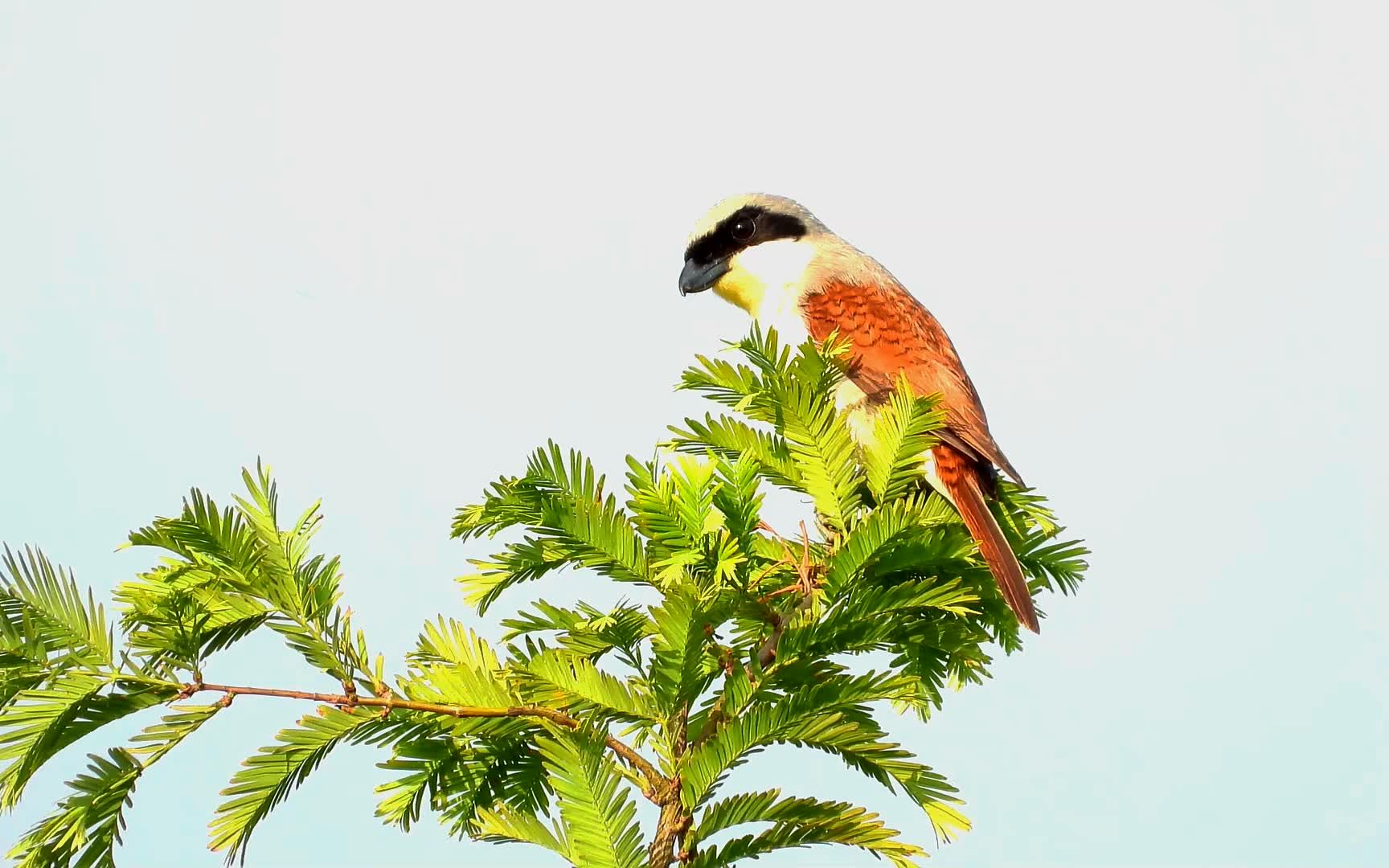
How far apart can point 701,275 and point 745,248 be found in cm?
25

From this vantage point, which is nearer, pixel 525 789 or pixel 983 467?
pixel 525 789

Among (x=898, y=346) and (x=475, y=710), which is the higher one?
(x=898, y=346)

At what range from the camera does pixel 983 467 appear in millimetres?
3982

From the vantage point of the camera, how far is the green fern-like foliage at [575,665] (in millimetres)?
1870

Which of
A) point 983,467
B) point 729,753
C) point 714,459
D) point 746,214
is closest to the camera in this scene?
point 729,753

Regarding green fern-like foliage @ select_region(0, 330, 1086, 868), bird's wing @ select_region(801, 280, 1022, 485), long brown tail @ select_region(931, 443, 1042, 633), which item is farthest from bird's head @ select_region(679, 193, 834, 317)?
green fern-like foliage @ select_region(0, 330, 1086, 868)

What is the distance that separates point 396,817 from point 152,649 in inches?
21.2

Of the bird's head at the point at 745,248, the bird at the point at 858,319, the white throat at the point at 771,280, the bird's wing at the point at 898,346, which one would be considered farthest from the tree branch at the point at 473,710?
the bird's head at the point at 745,248

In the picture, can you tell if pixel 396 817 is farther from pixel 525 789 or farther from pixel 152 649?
pixel 152 649

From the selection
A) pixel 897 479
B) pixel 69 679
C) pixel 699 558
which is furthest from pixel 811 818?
pixel 69 679

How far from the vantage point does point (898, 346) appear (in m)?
4.63

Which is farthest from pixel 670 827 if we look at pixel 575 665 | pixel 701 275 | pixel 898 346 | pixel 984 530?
Result: pixel 701 275

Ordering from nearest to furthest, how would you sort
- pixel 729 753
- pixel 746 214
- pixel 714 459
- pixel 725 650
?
1. pixel 729 753
2. pixel 725 650
3. pixel 714 459
4. pixel 746 214

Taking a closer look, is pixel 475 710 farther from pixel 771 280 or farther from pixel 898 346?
pixel 771 280
